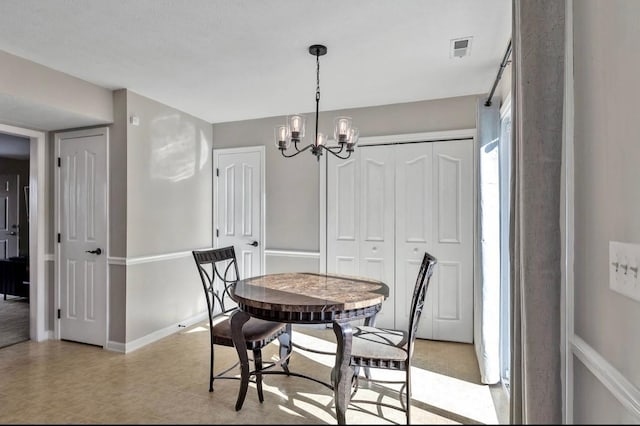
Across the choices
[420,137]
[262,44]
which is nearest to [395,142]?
[420,137]

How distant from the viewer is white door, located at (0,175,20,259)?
6602mm

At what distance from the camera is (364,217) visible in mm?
4020

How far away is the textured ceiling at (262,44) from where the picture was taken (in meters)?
2.12

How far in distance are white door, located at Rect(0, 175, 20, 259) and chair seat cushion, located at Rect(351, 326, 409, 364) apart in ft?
23.1

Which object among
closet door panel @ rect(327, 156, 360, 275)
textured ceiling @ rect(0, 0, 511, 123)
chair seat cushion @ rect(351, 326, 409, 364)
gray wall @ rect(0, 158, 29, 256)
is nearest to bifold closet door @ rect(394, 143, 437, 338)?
closet door panel @ rect(327, 156, 360, 275)

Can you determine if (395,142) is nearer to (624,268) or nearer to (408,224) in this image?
(408,224)

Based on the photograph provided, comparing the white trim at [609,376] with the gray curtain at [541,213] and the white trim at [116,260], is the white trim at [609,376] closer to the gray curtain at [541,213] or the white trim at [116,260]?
the gray curtain at [541,213]

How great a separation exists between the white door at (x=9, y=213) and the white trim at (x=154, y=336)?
4743mm

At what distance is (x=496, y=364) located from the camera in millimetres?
2732

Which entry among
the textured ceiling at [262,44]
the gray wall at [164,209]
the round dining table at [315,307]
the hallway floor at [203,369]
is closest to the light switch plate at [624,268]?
the hallway floor at [203,369]

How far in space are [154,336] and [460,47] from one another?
377 cm

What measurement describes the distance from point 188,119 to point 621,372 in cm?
434

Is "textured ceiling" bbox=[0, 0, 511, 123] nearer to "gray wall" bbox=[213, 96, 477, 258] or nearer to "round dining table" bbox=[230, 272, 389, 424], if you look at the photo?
"gray wall" bbox=[213, 96, 477, 258]

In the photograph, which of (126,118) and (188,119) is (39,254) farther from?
(188,119)
